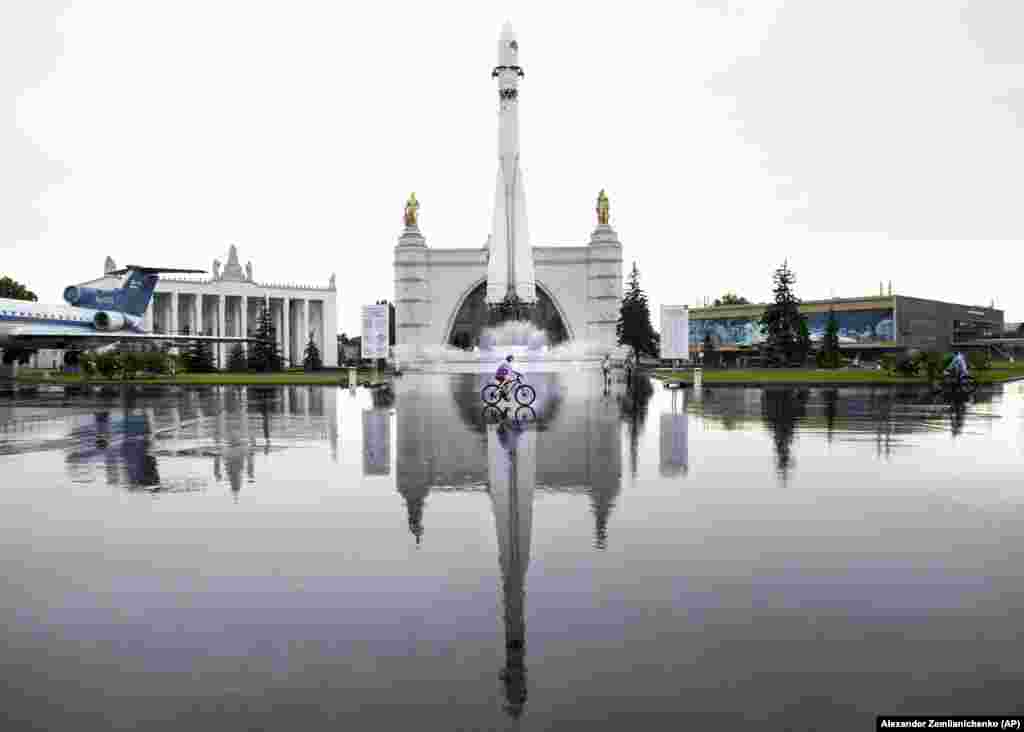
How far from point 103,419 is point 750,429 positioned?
17252mm

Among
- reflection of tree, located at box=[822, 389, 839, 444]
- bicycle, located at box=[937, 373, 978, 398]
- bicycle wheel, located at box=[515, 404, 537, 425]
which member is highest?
bicycle, located at box=[937, 373, 978, 398]

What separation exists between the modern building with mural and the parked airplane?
75.2 meters

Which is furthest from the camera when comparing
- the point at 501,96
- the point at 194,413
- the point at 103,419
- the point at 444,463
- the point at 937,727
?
the point at 501,96

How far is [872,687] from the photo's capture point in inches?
166

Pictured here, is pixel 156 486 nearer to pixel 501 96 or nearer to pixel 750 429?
pixel 750 429

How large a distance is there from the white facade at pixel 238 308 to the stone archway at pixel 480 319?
25589 millimetres

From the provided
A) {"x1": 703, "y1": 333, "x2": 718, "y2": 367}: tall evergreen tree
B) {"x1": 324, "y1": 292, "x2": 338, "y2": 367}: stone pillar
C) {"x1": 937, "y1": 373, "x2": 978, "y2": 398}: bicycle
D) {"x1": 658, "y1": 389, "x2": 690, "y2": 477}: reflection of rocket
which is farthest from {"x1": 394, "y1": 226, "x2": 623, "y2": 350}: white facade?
{"x1": 658, "y1": 389, "x2": 690, "y2": 477}: reflection of rocket

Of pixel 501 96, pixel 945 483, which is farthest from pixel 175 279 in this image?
pixel 945 483

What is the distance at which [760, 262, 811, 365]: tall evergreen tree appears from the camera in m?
70.0

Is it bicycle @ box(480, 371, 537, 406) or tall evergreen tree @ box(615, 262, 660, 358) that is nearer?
bicycle @ box(480, 371, 537, 406)

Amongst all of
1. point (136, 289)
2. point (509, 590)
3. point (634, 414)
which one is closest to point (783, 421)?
point (634, 414)

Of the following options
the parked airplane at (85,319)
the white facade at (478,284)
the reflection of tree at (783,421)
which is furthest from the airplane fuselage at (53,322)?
the reflection of tree at (783,421)
